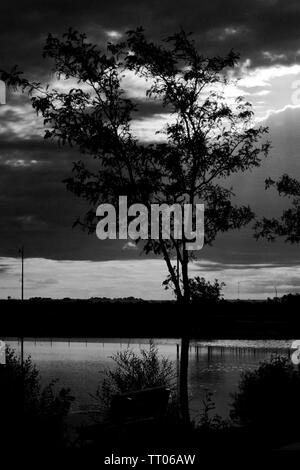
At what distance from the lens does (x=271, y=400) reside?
17250 millimetres

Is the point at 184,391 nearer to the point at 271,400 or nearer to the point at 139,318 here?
the point at 271,400

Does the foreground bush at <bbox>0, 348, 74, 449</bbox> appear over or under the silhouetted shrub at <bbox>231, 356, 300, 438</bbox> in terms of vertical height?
over

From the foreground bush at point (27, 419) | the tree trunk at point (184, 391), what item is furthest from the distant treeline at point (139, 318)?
the foreground bush at point (27, 419)

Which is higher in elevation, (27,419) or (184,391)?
(27,419)

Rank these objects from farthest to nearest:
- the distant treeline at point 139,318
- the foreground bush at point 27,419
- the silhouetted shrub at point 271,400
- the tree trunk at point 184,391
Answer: the distant treeline at point 139,318 < the tree trunk at point 184,391 < the silhouetted shrub at point 271,400 < the foreground bush at point 27,419

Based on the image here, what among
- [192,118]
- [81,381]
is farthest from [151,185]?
[81,381]

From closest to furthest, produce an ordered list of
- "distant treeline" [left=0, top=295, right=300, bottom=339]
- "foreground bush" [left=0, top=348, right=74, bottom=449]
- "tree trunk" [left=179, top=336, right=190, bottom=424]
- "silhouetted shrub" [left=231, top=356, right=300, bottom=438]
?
"foreground bush" [left=0, top=348, right=74, bottom=449] < "silhouetted shrub" [left=231, top=356, right=300, bottom=438] < "tree trunk" [left=179, top=336, right=190, bottom=424] < "distant treeline" [left=0, top=295, right=300, bottom=339]

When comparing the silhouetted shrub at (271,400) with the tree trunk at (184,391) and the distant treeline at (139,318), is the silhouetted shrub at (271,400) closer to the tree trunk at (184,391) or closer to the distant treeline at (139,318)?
the tree trunk at (184,391)

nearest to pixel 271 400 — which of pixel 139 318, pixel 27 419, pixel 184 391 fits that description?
pixel 184 391

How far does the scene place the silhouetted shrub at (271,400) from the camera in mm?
16438

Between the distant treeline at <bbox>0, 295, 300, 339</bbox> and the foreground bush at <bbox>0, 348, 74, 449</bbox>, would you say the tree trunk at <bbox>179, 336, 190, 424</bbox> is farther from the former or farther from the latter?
the distant treeline at <bbox>0, 295, 300, 339</bbox>

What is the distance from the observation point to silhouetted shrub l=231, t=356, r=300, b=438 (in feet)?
53.9

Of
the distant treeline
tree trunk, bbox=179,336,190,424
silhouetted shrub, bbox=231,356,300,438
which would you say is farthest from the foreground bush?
the distant treeline
